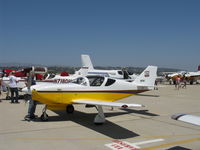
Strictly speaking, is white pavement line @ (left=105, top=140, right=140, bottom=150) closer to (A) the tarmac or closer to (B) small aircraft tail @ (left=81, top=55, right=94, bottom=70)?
(A) the tarmac

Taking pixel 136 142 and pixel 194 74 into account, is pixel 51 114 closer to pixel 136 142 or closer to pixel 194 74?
pixel 136 142

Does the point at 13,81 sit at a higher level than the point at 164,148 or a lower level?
higher

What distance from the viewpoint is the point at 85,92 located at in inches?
350

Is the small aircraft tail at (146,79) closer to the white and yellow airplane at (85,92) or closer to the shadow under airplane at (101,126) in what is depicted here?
the white and yellow airplane at (85,92)

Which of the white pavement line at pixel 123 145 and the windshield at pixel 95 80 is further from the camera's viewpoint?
the windshield at pixel 95 80

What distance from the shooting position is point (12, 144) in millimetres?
5805

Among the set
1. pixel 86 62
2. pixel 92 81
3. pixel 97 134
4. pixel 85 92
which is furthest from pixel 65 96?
pixel 86 62

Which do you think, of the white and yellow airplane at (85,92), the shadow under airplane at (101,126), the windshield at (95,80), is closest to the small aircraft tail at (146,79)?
the white and yellow airplane at (85,92)

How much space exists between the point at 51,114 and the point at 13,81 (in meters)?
4.30

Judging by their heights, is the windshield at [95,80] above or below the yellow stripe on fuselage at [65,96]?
above

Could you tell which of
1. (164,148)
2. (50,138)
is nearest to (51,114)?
(50,138)

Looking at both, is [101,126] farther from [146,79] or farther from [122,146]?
[146,79]

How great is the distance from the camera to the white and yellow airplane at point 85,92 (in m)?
8.12

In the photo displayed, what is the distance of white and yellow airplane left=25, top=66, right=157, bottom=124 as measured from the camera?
8125 millimetres
